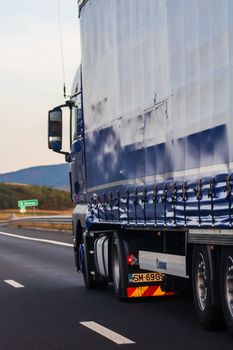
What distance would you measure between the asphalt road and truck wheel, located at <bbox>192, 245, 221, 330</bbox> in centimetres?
13

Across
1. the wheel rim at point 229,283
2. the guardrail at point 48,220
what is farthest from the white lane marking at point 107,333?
the guardrail at point 48,220

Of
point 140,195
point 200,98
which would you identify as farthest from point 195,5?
point 140,195

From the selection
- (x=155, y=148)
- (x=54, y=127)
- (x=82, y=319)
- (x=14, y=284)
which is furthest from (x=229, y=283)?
(x=14, y=284)

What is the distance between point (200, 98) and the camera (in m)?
9.86

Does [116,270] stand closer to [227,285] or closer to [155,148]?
[155,148]

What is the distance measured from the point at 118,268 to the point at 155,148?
2839mm

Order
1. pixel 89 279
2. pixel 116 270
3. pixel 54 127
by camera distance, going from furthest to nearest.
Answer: pixel 54 127, pixel 89 279, pixel 116 270

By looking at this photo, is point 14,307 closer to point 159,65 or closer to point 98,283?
point 98,283

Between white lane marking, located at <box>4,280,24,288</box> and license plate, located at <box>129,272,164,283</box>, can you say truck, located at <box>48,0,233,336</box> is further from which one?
white lane marking, located at <box>4,280,24,288</box>

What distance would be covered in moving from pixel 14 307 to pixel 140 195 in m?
2.34

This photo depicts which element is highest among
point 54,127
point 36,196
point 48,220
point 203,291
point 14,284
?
point 36,196

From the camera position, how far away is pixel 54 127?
54.7 ft

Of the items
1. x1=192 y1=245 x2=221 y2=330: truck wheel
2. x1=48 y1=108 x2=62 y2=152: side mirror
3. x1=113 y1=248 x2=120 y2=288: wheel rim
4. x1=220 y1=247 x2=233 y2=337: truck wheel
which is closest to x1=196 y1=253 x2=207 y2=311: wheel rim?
x1=192 y1=245 x2=221 y2=330: truck wheel

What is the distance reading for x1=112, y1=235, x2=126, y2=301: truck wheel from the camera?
1372 centimetres
